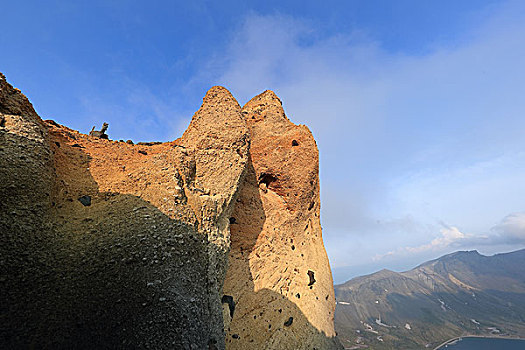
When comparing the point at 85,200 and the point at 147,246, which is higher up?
the point at 85,200

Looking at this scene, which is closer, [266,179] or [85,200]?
[85,200]

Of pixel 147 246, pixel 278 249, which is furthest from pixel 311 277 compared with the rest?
pixel 147 246

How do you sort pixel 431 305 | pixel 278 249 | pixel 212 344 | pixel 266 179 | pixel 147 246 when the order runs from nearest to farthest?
1. pixel 147 246
2. pixel 212 344
3. pixel 278 249
4. pixel 266 179
5. pixel 431 305

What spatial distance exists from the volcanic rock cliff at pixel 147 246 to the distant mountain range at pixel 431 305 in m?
76.8

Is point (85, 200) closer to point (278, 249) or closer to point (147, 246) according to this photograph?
point (147, 246)

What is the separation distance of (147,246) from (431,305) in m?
151

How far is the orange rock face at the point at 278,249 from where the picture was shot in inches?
289

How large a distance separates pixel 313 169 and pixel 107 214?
23.6 feet

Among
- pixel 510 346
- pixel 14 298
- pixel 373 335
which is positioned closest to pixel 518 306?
pixel 510 346

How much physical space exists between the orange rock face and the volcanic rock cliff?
44mm

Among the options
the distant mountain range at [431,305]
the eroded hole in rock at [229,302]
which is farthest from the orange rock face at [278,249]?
the distant mountain range at [431,305]

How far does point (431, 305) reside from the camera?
395 feet

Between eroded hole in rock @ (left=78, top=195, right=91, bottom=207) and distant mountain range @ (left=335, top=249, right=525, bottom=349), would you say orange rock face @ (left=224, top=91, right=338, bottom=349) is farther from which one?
distant mountain range @ (left=335, top=249, right=525, bottom=349)

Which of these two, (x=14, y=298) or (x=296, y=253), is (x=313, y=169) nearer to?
(x=296, y=253)
